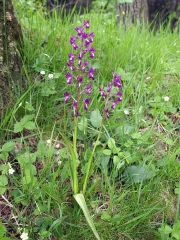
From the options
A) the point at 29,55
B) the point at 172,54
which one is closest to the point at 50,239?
the point at 29,55

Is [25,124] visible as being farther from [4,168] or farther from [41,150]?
[4,168]

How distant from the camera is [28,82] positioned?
2305 mm

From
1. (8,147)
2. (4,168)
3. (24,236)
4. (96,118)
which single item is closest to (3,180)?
(4,168)

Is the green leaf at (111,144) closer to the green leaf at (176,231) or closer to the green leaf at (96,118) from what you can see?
the green leaf at (96,118)

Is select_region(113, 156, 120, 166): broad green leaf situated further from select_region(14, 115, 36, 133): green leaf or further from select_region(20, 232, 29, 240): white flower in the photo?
select_region(20, 232, 29, 240): white flower

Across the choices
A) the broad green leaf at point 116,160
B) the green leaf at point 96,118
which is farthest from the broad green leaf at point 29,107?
the broad green leaf at point 116,160

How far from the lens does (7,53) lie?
216cm

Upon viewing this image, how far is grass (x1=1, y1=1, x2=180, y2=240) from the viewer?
66.3 inches

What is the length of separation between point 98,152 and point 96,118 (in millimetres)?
287

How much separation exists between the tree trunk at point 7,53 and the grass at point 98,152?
0.27 feet

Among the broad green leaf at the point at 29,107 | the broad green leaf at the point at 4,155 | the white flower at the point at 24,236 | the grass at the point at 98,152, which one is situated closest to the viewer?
the white flower at the point at 24,236

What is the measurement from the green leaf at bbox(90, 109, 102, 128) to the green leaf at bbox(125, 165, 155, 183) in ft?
1.13

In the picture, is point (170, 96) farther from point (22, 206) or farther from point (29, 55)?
point (22, 206)

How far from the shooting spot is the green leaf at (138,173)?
1870mm
